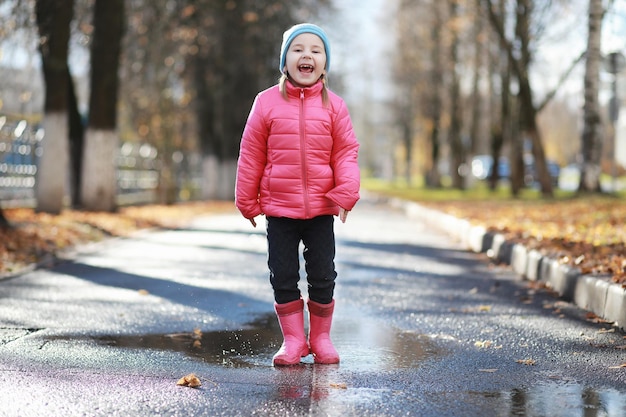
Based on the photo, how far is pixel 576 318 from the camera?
7.41 meters

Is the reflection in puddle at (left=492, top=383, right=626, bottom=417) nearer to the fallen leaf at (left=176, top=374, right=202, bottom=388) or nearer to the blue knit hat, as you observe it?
the fallen leaf at (left=176, top=374, right=202, bottom=388)

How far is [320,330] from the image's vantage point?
562cm

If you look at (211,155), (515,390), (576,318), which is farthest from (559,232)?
(211,155)

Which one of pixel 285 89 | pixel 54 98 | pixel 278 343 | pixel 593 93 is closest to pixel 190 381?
pixel 278 343

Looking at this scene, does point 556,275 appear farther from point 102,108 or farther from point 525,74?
point 525,74

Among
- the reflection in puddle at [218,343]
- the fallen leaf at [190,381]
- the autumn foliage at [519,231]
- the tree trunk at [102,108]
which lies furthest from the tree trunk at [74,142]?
the fallen leaf at [190,381]

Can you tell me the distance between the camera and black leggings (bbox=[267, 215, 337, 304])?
552cm

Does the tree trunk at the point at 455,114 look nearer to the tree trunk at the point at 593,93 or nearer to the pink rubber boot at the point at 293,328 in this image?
the tree trunk at the point at 593,93

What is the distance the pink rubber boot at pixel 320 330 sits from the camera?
5.54 m

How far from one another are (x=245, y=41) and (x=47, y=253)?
19.1 metres

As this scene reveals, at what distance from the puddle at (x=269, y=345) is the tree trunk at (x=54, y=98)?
35.9 ft

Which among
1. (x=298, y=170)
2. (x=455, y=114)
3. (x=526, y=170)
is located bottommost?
(x=526, y=170)

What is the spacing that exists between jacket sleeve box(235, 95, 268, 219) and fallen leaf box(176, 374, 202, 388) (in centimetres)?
101

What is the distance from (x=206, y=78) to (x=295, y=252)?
2649 centimetres
